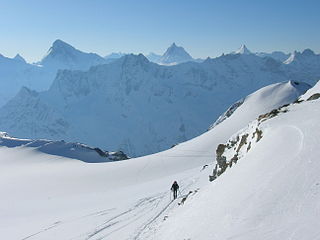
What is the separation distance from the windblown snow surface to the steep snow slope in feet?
0.13

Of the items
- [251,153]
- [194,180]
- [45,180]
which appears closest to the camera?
[251,153]

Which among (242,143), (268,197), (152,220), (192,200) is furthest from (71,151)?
(268,197)

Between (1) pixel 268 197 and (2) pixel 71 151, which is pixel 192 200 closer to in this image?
(1) pixel 268 197

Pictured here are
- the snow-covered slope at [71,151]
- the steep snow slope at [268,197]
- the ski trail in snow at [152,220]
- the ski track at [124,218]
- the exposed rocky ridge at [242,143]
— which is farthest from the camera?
the snow-covered slope at [71,151]

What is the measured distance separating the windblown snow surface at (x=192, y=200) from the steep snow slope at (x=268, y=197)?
1.5 inches

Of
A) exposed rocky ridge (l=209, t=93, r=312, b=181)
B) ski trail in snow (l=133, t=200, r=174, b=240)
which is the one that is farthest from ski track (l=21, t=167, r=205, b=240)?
exposed rocky ridge (l=209, t=93, r=312, b=181)

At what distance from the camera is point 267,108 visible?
10350cm

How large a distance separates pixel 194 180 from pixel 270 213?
908 inches

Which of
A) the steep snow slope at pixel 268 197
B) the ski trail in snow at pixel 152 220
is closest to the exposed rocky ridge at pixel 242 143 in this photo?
the steep snow slope at pixel 268 197

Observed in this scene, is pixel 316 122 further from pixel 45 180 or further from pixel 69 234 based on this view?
pixel 45 180

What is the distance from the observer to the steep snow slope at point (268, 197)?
43.2 feet

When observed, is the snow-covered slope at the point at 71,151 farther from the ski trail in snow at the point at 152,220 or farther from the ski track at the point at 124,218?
the ski trail in snow at the point at 152,220

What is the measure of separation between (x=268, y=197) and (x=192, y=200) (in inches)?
296

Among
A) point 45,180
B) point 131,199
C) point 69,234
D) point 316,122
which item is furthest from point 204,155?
point 316,122
